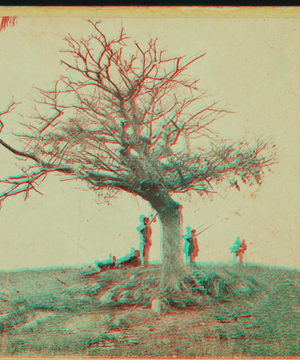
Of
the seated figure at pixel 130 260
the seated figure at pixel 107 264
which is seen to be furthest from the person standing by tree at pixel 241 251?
the seated figure at pixel 107 264

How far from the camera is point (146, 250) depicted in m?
3.92

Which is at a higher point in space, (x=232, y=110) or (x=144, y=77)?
(x=144, y=77)

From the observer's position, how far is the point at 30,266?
3896mm

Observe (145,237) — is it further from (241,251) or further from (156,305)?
(241,251)

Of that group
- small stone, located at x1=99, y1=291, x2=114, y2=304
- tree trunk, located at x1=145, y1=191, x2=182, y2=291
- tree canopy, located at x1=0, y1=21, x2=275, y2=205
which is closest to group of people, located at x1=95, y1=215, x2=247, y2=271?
tree trunk, located at x1=145, y1=191, x2=182, y2=291

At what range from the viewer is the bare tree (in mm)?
3982

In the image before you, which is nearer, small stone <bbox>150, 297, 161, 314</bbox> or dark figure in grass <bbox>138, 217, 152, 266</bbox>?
small stone <bbox>150, 297, 161, 314</bbox>

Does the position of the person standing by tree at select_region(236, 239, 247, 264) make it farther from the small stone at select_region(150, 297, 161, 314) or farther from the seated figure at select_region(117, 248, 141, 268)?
the seated figure at select_region(117, 248, 141, 268)

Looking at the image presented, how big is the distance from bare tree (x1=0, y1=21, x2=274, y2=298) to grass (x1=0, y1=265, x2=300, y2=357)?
0.56m

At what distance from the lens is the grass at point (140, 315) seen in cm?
366

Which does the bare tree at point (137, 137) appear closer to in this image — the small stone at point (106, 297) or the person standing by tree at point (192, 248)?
the person standing by tree at point (192, 248)

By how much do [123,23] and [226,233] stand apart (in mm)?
2759
